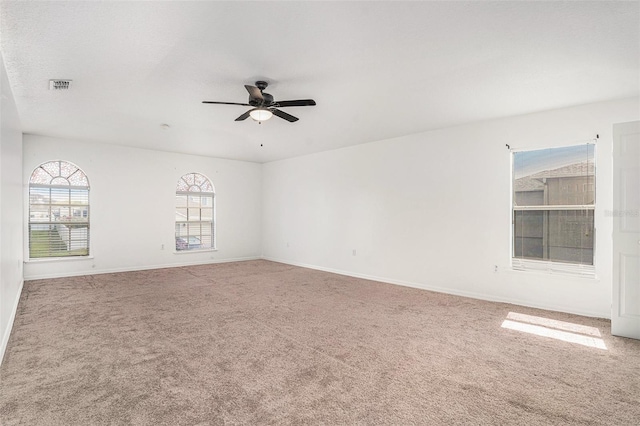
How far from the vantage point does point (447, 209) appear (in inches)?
207

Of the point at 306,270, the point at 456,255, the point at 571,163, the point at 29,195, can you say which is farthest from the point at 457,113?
the point at 29,195

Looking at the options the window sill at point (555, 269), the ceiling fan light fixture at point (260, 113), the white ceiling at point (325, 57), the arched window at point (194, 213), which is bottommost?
the window sill at point (555, 269)

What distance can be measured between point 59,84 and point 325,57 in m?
2.94

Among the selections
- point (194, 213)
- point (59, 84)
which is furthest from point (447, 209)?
point (194, 213)

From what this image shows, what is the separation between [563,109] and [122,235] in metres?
7.97

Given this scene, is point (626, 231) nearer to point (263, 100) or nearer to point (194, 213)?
point (263, 100)

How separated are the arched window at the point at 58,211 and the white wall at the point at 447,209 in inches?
179

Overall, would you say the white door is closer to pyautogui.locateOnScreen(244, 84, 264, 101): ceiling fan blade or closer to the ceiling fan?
the ceiling fan

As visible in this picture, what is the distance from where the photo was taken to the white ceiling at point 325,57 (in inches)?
91.0

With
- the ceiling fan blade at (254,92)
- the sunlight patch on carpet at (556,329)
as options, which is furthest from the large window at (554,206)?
the ceiling fan blade at (254,92)

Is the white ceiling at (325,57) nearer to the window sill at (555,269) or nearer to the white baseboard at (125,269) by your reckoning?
the window sill at (555,269)

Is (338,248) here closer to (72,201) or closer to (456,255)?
(456,255)

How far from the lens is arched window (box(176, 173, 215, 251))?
305 inches

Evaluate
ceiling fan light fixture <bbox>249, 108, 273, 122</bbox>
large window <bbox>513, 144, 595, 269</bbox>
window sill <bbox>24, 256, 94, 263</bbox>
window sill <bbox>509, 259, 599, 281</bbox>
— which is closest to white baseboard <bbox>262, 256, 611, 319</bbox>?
window sill <bbox>509, 259, 599, 281</bbox>
